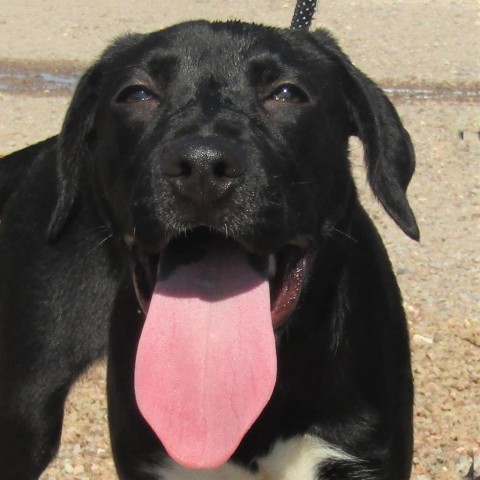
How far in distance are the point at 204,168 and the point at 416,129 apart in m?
3.88

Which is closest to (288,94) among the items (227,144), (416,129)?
(227,144)

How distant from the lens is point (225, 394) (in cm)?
268

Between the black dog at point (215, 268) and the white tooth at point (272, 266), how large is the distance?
1 centimetres

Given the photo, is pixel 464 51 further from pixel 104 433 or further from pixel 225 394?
pixel 225 394

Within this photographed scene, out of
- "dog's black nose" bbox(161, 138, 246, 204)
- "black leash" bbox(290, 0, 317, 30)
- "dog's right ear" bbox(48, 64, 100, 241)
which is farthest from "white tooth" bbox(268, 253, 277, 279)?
"black leash" bbox(290, 0, 317, 30)

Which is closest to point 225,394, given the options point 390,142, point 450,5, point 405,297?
point 390,142

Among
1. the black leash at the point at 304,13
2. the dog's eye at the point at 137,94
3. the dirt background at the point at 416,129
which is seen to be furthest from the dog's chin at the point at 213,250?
the black leash at the point at 304,13

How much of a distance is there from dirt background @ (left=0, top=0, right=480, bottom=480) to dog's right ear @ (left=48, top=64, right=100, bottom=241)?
2.60ft

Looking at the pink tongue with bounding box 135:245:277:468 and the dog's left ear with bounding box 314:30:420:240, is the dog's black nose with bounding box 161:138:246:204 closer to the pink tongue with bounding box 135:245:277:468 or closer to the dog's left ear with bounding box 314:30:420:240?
the pink tongue with bounding box 135:245:277:468

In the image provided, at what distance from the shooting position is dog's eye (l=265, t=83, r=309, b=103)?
2.92 m

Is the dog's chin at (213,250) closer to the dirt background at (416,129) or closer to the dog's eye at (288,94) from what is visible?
the dog's eye at (288,94)

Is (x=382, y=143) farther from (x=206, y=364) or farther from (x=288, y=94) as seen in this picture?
(x=206, y=364)

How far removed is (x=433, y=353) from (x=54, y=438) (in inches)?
65.5

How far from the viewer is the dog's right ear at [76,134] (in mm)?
3287
